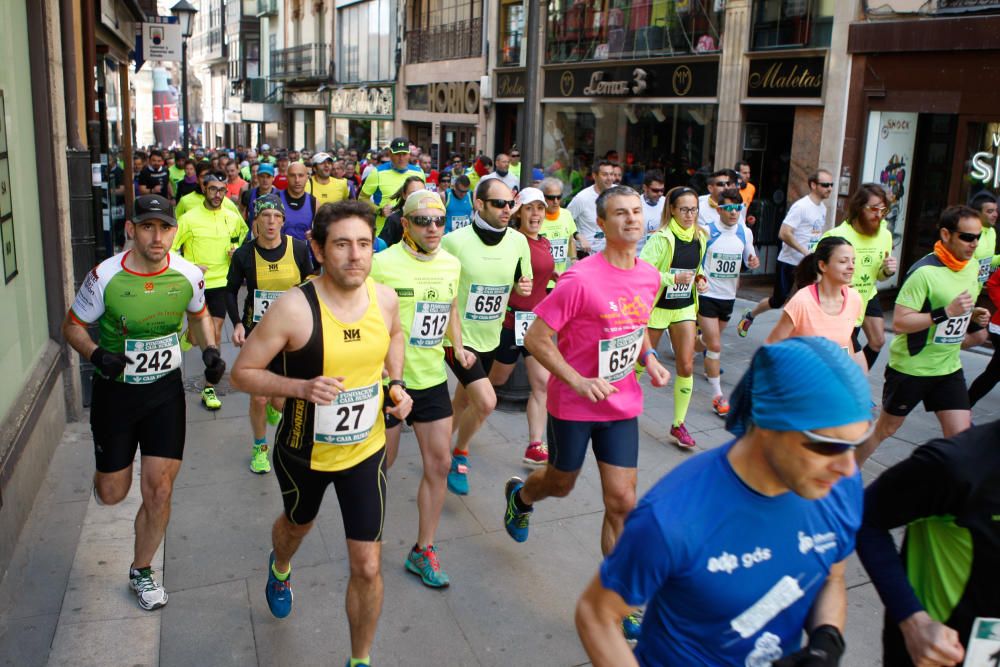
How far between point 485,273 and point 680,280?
197 centimetres

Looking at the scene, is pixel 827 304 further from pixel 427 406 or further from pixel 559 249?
pixel 559 249

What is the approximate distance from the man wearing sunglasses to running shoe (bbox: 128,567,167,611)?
2897 millimetres

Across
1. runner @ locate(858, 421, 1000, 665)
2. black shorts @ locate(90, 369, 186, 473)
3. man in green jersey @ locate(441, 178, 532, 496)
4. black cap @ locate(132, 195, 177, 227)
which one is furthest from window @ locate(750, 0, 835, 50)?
runner @ locate(858, 421, 1000, 665)

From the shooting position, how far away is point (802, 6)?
13.9m

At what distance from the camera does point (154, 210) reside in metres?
4.41

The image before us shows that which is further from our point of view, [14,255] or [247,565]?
[14,255]

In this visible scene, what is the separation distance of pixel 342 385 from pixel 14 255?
142 inches

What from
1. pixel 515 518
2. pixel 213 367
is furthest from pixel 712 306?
pixel 213 367

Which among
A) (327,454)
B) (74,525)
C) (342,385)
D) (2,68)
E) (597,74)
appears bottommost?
(74,525)

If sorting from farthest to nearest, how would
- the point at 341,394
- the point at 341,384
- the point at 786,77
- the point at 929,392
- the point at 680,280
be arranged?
1. the point at 786,77
2. the point at 680,280
3. the point at 929,392
4. the point at 341,394
5. the point at 341,384

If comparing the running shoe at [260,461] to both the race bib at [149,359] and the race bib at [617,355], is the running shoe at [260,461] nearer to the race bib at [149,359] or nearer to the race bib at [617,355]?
the race bib at [149,359]

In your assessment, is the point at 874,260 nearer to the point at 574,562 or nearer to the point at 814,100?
the point at 574,562

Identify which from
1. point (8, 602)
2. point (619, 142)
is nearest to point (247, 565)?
point (8, 602)

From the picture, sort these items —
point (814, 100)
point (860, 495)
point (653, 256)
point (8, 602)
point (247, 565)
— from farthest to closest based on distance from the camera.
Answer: point (814, 100) < point (653, 256) < point (247, 565) < point (8, 602) < point (860, 495)
